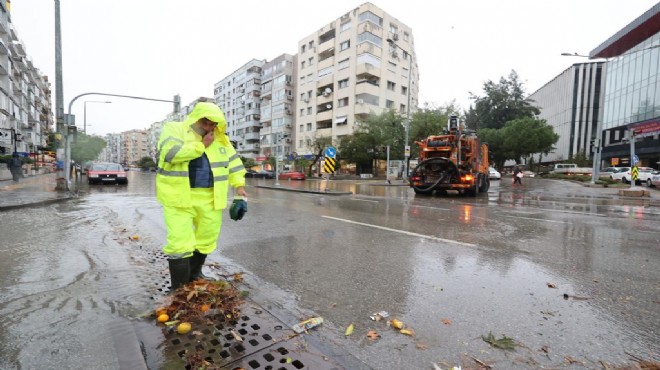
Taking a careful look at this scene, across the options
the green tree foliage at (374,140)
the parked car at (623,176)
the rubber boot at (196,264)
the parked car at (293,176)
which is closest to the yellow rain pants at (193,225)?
the rubber boot at (196,264)

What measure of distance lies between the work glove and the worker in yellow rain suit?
0.47ft

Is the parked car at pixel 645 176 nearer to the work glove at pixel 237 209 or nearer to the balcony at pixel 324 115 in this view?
the work glove at pixel 237 209

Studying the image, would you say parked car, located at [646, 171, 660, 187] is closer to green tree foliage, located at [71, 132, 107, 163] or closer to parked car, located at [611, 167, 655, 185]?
parked car, located at [611, 167, 655, 185]

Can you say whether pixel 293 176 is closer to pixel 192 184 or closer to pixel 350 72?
pixel 350 72

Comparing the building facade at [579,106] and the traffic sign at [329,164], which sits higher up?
the building facade at [579,106]

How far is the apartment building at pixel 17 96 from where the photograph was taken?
41062 mm

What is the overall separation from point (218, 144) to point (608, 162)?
61.2 m

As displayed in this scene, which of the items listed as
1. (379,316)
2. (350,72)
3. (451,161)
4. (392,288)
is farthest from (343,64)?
(379,316)

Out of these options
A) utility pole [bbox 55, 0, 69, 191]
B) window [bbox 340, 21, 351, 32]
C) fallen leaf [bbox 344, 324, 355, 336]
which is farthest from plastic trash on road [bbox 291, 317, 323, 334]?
window [bbox 340, 21, 351, 32]

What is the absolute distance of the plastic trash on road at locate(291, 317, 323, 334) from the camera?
2549mm

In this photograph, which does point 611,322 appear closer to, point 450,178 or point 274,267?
point 274,267

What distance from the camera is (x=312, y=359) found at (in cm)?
220

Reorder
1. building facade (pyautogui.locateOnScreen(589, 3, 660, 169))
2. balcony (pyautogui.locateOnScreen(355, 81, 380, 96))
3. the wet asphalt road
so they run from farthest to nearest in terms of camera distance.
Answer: balcony (pyautogui.locateOnScreen(355, 81, 380, 96)) < building facade (pyautogui.locateOnScreen(589, 3, 660, 169)) < the wet asphalt road

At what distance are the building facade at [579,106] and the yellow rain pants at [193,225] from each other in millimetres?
66541
